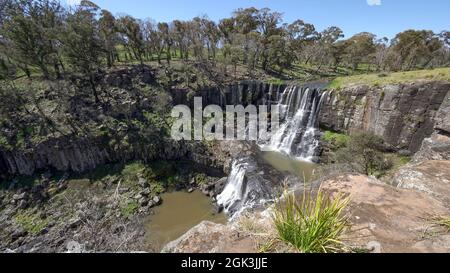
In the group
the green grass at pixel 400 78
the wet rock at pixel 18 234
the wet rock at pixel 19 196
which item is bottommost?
the wet rock at pixel 18 234

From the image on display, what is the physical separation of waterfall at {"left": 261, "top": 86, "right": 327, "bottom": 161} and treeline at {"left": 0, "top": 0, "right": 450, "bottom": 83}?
1121 centimetres

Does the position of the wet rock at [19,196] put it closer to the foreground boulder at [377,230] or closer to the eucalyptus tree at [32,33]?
the eucalyptus tree at [32,33]

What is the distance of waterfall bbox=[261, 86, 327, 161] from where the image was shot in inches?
822

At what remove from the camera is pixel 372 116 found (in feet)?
59.7

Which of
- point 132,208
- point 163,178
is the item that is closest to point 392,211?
point 132,208

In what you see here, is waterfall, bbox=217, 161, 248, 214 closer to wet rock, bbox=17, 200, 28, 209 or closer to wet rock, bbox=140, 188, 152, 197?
wet rock, bbox=140, 188, 152, 197

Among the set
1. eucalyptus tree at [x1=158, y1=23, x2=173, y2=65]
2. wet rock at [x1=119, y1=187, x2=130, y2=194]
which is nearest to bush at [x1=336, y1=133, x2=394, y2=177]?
wet rock at [x1=119, y1=187, x2=130, y2=194]

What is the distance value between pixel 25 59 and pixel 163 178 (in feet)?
62.9

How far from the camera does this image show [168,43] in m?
33.2

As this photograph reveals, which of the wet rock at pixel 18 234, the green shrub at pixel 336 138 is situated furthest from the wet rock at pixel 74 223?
the green shrub at pixel 336 138

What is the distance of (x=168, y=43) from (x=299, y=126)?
77.1 ft

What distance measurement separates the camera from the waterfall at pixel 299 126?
68.5 ft

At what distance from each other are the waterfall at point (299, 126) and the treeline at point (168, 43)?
1121 centimetres

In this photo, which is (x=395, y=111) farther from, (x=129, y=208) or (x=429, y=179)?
(x=129, y=208)
